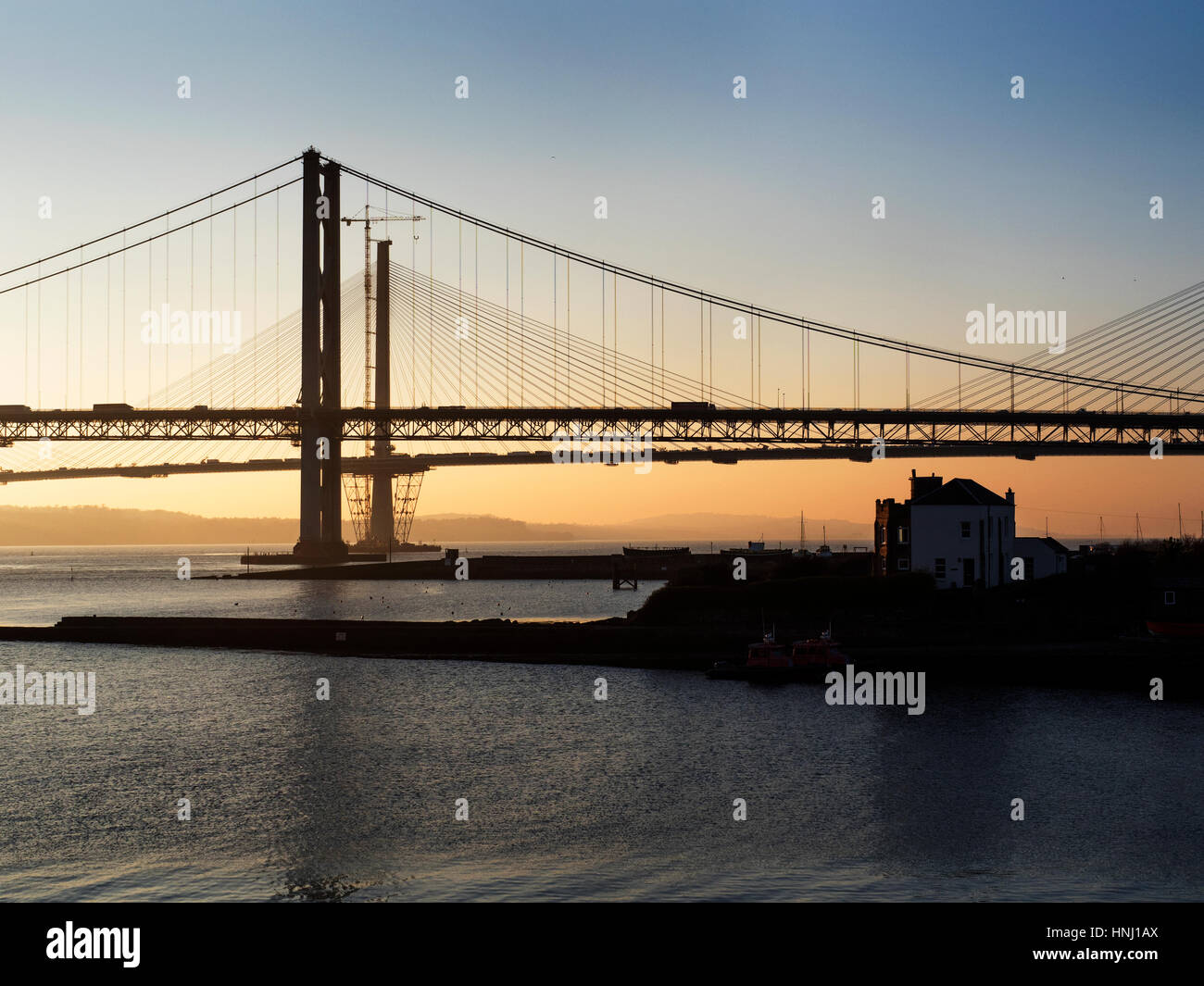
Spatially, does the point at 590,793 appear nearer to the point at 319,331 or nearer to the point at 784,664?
the point at 784,664

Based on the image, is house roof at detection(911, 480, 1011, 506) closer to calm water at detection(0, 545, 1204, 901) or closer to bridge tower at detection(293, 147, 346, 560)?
calm water at detection(0, 545, 1204, 901)

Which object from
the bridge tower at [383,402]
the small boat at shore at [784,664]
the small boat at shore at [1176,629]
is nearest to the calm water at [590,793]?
the small boat at shore at [784,664]

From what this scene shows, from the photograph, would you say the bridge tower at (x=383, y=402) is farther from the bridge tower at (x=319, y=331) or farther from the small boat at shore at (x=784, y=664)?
the small boat at shore at (x=784, y=664)

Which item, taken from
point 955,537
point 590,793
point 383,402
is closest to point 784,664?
point 955,537

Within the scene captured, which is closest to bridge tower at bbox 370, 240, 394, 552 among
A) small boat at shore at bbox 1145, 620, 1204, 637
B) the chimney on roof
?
the chimney on roof
